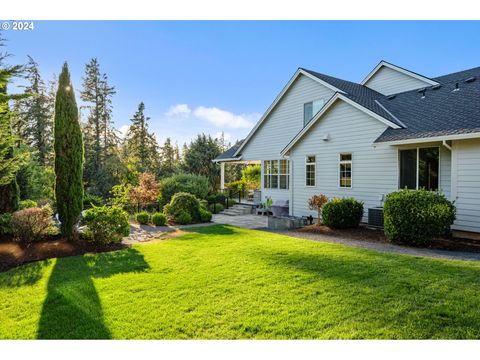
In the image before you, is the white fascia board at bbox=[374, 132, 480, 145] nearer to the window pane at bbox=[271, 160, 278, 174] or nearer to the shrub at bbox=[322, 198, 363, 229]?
→ the shrub at bbox=[322, 198, 363, 229]

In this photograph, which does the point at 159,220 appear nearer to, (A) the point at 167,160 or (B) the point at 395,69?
(B) the point at 395,69

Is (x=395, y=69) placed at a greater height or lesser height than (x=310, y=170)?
greater

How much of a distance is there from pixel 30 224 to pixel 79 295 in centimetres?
515

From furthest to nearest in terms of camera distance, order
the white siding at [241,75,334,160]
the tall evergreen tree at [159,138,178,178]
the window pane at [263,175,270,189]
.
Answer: the tall evergreen tree at [159,138,178,178], the window pane at [263,175,270,189], the white siding at [241,75,334,160]

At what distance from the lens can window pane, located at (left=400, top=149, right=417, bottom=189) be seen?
10.3 m

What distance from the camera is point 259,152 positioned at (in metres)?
18.7

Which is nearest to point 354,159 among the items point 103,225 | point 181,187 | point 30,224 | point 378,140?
point 378,140

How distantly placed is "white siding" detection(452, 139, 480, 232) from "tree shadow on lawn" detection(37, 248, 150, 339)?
9.10 metres

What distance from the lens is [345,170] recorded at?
487 inches

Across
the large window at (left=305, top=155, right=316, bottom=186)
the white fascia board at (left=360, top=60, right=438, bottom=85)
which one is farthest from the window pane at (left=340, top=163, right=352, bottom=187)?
the white fascia board at (left=360, top=60, right=438, bottom=85)

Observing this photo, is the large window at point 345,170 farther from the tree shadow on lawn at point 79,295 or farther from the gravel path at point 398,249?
the tree shadow on lawn at point 79,295

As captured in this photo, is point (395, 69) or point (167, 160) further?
point (167, 160)
